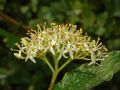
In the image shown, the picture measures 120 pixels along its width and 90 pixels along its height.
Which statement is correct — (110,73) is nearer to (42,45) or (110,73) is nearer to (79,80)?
(79,80)

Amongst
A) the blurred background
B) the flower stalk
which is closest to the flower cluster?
the flower stalk

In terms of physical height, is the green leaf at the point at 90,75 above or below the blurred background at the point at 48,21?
below

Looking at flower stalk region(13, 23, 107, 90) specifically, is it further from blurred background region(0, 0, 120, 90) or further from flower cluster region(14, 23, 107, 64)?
blurred background region(0, 0, 120, 90)

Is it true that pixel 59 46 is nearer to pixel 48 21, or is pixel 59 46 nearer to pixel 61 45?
pixel 61 45

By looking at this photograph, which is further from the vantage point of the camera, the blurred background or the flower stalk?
the blurred background

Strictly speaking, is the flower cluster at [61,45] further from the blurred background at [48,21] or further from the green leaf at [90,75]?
the blurred background at [48,21]

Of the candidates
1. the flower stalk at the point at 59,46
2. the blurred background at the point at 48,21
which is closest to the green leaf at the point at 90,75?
the flower stalk at the point at 59,46

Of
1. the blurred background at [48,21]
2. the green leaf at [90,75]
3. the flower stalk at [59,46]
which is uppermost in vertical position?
the blurred background at [48,21]

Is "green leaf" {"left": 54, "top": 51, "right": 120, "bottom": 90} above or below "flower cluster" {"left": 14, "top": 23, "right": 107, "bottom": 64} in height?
below

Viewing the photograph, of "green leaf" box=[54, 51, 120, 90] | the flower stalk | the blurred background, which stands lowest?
"green leaf" box=[54, 51, 120, 90]
